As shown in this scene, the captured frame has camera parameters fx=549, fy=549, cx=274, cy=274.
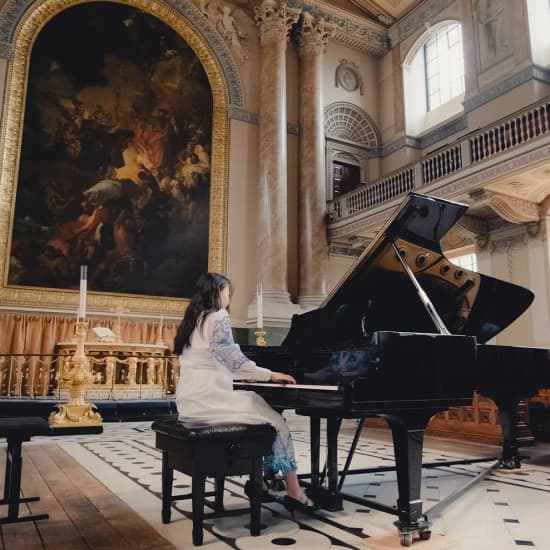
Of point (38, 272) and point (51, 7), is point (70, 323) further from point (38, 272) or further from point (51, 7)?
point (51, 7)

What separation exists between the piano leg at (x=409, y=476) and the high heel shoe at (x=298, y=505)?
582 millimetres

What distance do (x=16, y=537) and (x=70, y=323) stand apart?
769 centimetres

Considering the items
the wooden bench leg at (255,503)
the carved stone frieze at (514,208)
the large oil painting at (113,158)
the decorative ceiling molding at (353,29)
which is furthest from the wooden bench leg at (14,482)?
the decorative ceiling molding at (353,29)

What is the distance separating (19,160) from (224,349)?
8.70 m

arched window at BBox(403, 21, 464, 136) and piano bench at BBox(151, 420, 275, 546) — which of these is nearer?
piano bench at BBox(151, 420, 275, 546)

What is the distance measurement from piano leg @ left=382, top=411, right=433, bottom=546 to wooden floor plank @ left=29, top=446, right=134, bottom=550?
4.14 ft

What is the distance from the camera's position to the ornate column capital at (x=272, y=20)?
41.2 ft

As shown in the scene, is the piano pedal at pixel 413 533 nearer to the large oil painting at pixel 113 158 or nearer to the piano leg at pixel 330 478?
the piano leg at pixel 330 478

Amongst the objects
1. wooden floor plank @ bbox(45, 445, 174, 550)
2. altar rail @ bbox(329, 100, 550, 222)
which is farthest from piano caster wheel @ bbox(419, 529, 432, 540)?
altar rail @ bbox(329, 100, 550, 222)

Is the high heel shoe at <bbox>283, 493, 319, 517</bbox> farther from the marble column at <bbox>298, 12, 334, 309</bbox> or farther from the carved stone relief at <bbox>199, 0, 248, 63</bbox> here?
the carved stone relief at <bbox>199, 0, 248, 63</bbox>

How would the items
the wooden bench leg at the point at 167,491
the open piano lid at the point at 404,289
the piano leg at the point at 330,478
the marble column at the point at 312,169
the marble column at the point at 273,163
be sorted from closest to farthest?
the wooden bench leg at the point at 167,491 → the piano leg at the point at 330,478 → the open piano lid at the point at 404,289 → the marble column at the point at 273,163 → the marble column at the point at 312,169

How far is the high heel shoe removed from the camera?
297cm

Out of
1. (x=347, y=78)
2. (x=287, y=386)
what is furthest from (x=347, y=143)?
(x=287, y=386)

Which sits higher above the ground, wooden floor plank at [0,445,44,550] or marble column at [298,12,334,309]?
marble column at [298,12,334,309]
